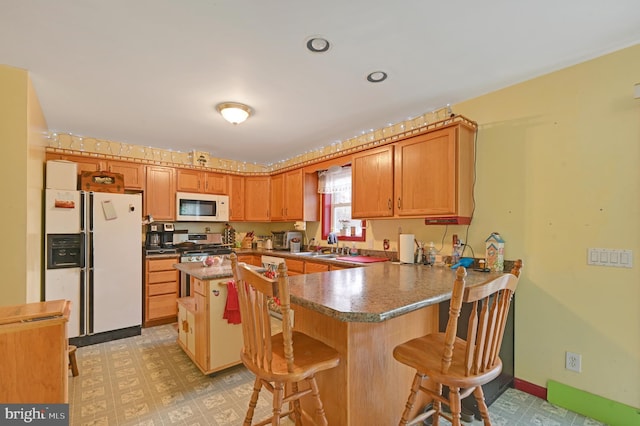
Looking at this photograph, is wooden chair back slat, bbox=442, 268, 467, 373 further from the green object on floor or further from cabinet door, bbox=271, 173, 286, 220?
cabinet door, bbox=271, 173, 286, 220

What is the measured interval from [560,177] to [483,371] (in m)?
1.67

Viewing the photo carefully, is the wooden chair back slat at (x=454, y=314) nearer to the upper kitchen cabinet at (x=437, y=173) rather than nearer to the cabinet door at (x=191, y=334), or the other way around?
the upper kitchen cabinet at (x=437, y=173)

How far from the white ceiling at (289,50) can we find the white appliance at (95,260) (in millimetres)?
982

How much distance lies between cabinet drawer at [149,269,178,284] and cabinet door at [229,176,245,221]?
128cm

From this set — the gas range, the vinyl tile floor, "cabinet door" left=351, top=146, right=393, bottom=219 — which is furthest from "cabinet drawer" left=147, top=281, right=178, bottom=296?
"cabinet door" left=351, top=146, right=393, bottom=219

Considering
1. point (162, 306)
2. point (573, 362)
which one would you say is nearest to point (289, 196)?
point (162, 306)

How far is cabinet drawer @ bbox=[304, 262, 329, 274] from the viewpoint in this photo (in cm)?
338

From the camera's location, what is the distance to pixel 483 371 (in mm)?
1285

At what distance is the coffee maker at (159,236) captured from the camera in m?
3.96

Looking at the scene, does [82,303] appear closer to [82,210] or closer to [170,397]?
[82,210]

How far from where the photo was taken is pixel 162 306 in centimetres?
379

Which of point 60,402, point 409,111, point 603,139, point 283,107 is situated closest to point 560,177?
point 603,139

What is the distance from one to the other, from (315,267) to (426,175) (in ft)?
5.43

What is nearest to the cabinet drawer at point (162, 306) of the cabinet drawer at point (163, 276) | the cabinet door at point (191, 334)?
the cabinet drawer at point (163, 276)
